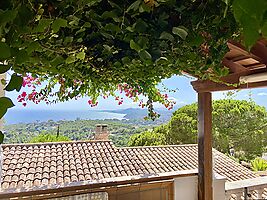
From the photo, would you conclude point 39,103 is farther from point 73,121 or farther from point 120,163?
point 120,163

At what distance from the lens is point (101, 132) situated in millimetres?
4688

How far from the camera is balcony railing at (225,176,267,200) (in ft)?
10.1

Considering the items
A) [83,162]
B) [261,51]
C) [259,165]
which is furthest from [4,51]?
[259,165]

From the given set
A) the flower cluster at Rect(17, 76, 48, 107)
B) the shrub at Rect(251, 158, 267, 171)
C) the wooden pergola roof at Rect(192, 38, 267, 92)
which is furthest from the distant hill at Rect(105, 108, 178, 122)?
the shrub at Rect(251, 158, 267, 171)

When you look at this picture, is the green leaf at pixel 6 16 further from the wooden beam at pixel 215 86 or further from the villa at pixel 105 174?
the wooden beam at pixel 215 86

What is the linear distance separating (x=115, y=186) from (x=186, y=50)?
5.50ft

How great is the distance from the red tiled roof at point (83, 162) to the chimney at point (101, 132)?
8.5 inches

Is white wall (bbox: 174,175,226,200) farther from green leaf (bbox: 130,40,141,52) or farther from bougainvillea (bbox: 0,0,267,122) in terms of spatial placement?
green leaf (bbox: 130,40,141,52)

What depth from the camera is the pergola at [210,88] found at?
2513 mm

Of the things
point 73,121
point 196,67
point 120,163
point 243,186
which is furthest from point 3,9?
point 120,163

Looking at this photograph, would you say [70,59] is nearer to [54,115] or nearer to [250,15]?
[250,15]

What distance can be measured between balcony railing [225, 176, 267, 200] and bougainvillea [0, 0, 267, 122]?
6.71 feet

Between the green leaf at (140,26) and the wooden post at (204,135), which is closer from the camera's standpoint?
the green leaf at (140,26)

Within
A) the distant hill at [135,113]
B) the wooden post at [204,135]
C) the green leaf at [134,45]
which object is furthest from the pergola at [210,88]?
the green leaf at [134,45]
